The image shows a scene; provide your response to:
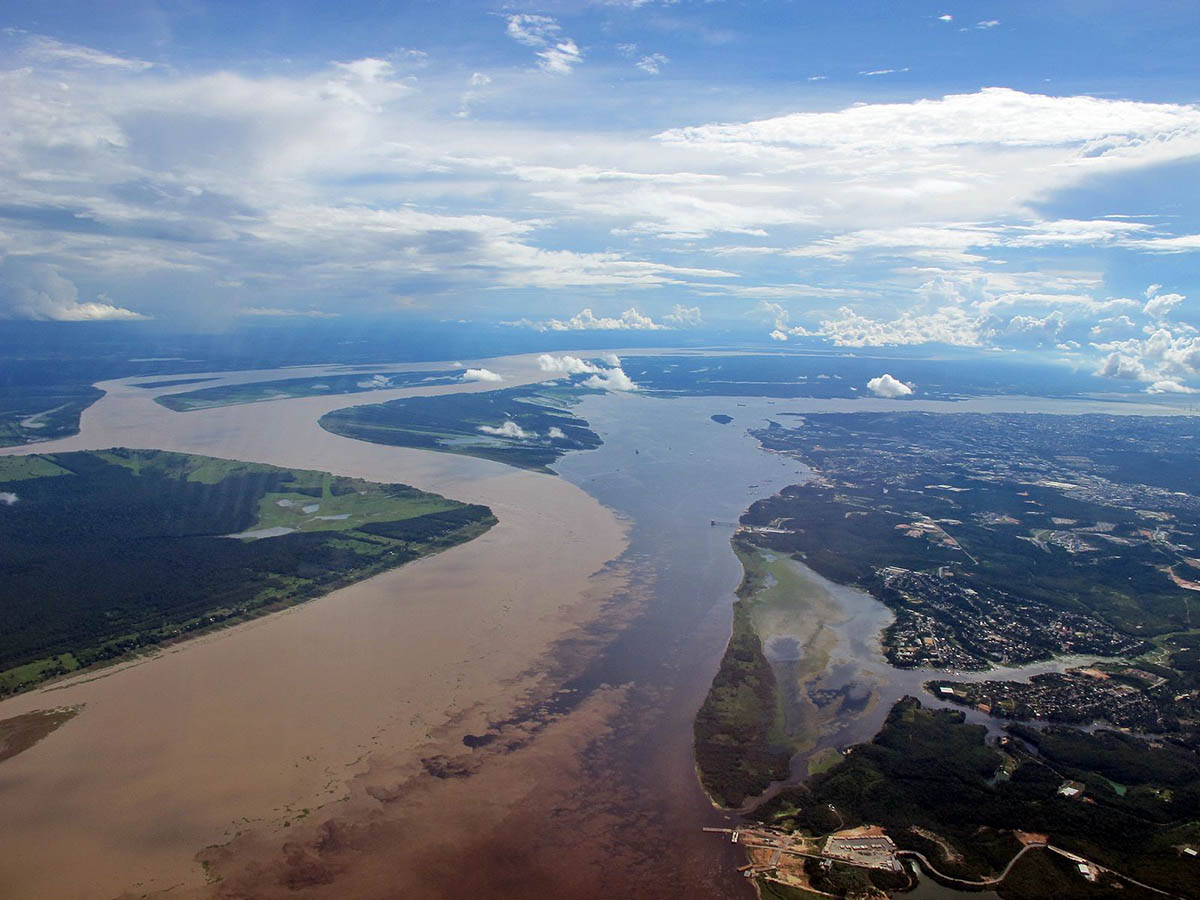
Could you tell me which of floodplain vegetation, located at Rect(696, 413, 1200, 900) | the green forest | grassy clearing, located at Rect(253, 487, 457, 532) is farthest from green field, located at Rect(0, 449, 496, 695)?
the green forest

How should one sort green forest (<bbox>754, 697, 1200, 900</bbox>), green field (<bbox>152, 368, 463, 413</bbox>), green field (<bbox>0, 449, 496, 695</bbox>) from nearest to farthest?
1. green forest (<bbox>754, 697, 1200, 900</bbox>)
2. green field (<bbox>0, 449, 496, 695</bbox>)
3. green field (<bbox>152, 368, 463, 413</bbox>)

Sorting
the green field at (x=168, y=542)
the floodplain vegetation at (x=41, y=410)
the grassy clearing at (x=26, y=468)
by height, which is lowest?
the green field at (x=168, y=542)

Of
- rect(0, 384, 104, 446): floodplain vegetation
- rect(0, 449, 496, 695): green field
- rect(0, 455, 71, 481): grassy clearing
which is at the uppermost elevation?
rect(0, 384, 104, 446): floodplain vegetation

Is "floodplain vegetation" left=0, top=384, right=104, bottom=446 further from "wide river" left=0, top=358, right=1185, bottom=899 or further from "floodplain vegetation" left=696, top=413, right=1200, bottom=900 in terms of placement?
"floodplain vegetation" left=696, top=413, right=1200, bottom=900

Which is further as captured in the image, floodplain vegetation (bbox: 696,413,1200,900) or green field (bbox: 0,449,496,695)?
green field (bbox: 0,449,496,695)

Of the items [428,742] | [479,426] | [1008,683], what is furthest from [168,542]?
[479,426]

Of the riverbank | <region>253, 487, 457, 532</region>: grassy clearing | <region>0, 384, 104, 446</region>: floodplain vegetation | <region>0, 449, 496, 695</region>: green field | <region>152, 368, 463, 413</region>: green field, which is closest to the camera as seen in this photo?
the riverbank

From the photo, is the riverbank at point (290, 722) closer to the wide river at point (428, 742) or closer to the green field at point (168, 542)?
the wide river at point (428, 742)

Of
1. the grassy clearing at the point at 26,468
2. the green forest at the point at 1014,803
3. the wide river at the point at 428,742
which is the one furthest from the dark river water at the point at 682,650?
the grassy clearing at the point at 26,468
